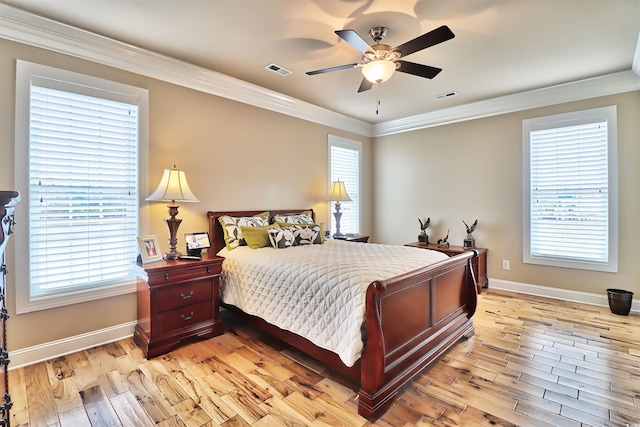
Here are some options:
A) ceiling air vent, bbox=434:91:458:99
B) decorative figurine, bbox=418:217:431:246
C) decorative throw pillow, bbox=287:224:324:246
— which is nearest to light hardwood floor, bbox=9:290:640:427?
decorative throw pillow, bbox=287:224:324:246

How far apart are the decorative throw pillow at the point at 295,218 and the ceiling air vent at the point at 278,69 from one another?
5.60ft

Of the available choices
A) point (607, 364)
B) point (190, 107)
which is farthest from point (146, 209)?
point (607, 364)

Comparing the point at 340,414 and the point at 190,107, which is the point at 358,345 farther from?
the point at 190,107

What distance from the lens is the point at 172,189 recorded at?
2895 millimetres

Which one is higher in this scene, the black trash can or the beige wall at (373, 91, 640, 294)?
the beige wall at (373, 91, 640, 294)

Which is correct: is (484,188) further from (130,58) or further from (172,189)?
(130,58)

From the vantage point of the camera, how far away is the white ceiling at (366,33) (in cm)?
231

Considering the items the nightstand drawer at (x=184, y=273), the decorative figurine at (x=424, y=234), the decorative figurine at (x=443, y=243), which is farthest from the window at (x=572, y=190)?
the nightstand drawer at (x=184, y=273)

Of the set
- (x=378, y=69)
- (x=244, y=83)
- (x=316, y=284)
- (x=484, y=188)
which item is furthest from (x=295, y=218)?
(x=484, y=188)

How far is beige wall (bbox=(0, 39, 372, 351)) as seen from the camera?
7.95 ft

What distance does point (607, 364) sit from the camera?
2422mm

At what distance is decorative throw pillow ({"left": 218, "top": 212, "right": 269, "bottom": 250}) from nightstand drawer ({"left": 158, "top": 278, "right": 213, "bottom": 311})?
1.84 feet

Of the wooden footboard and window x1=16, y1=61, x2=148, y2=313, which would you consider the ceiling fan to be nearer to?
the wooden footboard

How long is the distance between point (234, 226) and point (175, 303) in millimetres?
1057
